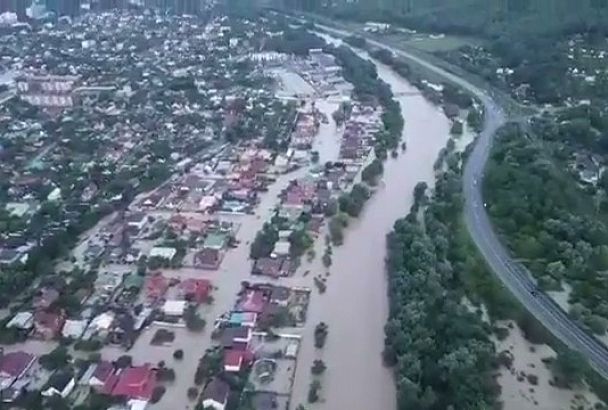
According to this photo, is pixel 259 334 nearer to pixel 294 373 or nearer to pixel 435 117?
pixel 294 373

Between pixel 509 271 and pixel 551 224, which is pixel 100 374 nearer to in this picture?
pixel 509 271

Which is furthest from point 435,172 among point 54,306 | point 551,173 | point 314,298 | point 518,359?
point 54,306

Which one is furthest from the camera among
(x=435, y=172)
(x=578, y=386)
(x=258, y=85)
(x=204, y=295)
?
(x=258, y=85)

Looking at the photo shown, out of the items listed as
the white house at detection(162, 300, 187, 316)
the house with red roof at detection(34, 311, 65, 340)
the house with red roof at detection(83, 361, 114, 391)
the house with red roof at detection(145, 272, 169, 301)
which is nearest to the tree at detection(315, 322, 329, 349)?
the white house at detection(162, 300, 187, 316)

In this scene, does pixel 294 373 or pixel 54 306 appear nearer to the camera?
pixel 294 373

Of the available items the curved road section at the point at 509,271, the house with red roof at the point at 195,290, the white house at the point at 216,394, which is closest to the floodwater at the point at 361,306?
the white house at the point at 216,394

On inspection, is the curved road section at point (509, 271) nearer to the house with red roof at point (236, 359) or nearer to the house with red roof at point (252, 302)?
the house with red roof at point (252, 302)
